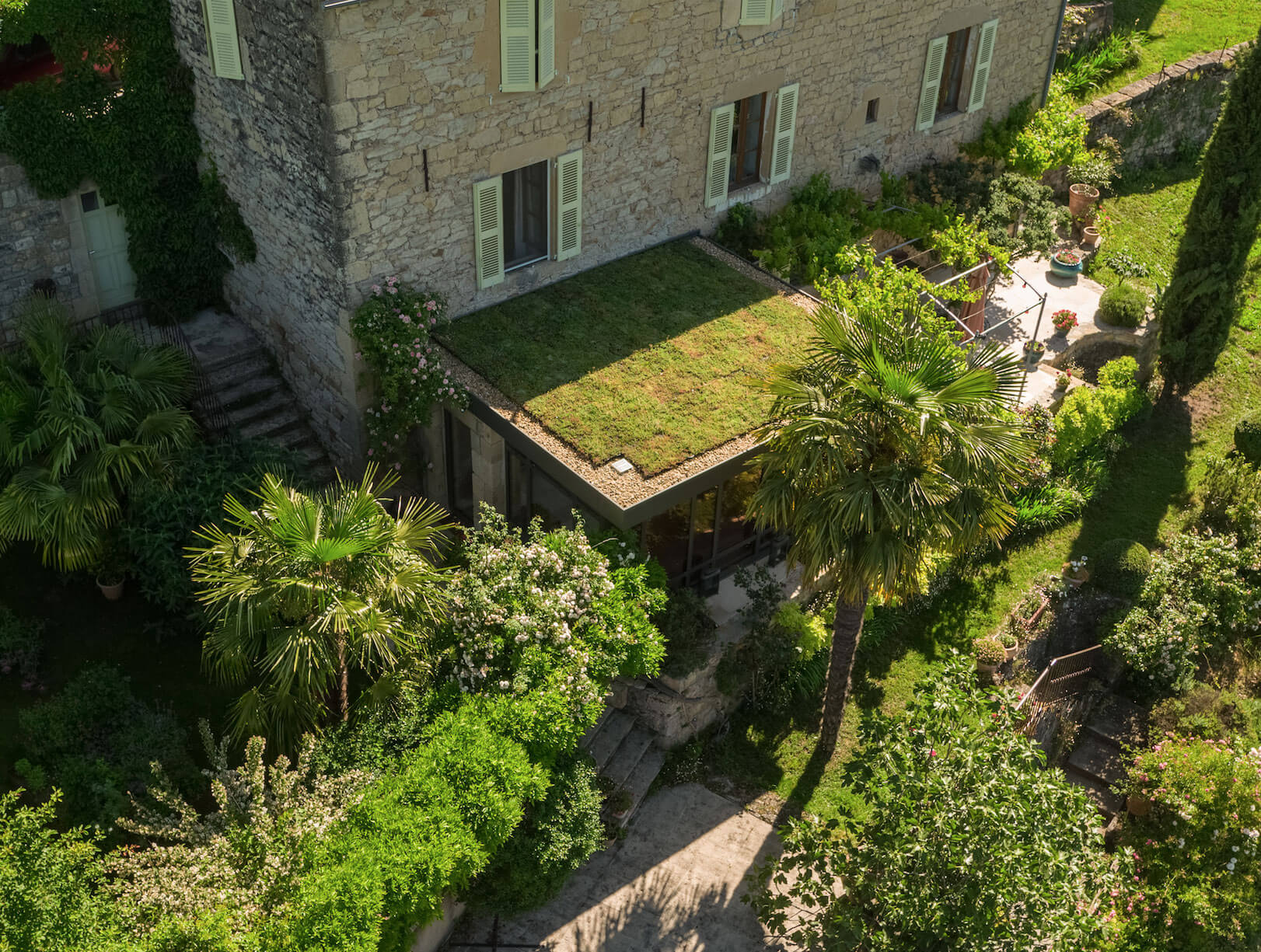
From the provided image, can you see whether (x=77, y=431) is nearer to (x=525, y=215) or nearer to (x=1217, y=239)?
(x=525, y=215)

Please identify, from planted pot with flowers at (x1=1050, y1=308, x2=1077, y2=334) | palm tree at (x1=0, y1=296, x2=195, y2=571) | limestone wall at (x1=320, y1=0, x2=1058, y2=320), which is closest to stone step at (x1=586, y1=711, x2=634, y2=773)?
limestone wall at (x1=320, y1=0, x2=1058, y2=320)

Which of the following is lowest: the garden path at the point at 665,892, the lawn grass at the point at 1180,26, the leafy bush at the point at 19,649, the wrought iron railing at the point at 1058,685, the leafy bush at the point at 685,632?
the garden path at the point at 665,892

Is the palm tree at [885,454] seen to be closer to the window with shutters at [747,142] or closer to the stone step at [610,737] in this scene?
the stone step at [610,737]

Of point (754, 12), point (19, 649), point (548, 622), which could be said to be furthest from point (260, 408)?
point (754, 12)

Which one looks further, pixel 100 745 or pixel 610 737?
pixel 610 737

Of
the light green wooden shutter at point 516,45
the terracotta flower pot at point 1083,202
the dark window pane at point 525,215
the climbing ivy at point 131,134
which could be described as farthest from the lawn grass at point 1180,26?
the climbing ivy at point 131,134

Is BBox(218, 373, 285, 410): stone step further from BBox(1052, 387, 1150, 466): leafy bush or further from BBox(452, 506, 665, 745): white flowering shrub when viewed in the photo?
BBox(1052, 387, 1150, 466): leafy bush

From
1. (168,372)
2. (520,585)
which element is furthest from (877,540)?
(168,372)
